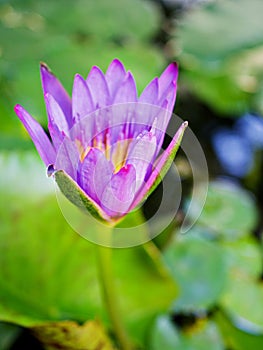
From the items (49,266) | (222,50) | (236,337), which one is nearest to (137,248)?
(49,266)

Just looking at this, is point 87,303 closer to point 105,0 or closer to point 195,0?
point 105,0

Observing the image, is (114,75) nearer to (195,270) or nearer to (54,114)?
(54,114)

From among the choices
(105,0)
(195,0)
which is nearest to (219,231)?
(105,0)

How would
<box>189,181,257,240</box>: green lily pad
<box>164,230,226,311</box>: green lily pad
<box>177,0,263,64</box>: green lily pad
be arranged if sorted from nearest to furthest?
<box>164,230,226,311</box>: green lily pad → <box>189,181,257,240</box>: green lily pad → <box>177,0,263,64</box>: green lily pad

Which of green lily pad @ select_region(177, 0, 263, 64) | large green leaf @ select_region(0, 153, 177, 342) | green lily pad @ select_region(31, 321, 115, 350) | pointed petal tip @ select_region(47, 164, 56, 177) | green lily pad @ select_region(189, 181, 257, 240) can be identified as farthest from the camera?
green lily pad @ select_region(177, 0, 263, 64)

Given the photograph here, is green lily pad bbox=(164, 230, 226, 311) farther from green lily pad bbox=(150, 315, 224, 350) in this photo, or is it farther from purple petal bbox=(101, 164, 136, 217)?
purple petal bbox=(101, 164, 136, 217)

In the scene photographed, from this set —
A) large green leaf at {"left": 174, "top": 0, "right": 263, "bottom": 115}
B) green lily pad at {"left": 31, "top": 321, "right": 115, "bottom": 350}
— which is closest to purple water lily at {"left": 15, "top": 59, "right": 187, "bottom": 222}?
green lily pad at {"left": 31, "top": 321, "right": 115, "bottom": 350}
